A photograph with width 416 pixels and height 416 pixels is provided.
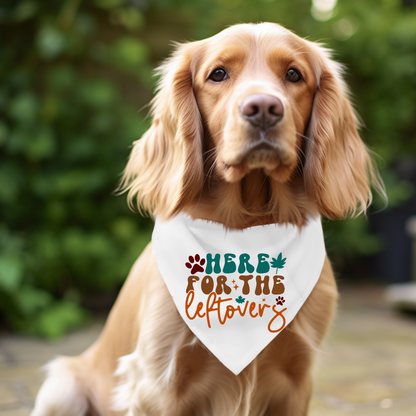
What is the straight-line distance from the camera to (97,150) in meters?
4.15

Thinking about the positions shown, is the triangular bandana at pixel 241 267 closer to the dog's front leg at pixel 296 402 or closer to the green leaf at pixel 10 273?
the dog's front leg at pixel 296 402

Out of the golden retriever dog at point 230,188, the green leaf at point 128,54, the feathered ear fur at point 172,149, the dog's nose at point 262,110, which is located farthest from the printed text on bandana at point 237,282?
the green leaf at point 128,54

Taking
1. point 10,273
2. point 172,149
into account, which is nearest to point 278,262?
point 172,149

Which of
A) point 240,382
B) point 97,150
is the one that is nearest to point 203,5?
point 97,150

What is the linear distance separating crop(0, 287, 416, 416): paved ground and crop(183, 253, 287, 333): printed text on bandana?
0.92 feet

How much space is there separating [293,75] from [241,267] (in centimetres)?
70

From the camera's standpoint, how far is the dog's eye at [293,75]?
175 centimetres

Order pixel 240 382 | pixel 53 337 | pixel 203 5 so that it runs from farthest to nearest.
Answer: pixel 203 5
pixel 53 337
pixel 240 382

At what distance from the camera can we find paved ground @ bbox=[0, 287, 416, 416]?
8.26 ft

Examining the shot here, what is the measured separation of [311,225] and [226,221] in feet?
1.06

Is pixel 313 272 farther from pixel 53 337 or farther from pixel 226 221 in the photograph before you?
pixel 53 337

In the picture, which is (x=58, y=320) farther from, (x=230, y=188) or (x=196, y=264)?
(x=230, y=188)

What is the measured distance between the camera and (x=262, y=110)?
58.7 inches

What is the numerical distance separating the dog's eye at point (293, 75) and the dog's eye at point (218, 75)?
0.22 m
